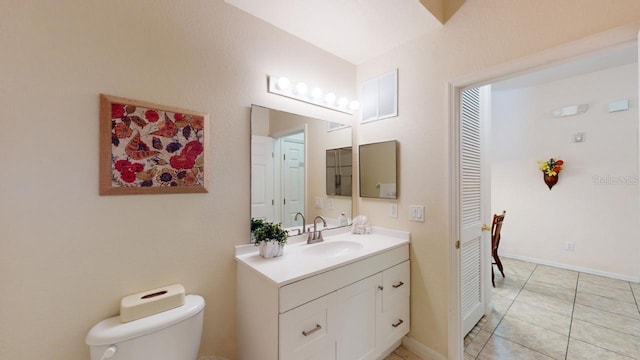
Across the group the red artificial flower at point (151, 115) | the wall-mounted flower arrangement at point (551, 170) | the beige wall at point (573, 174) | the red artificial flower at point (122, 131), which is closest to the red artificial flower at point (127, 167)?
the red artificial flower at point (122, 131)

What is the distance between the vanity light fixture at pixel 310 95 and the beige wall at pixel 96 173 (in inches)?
9.0

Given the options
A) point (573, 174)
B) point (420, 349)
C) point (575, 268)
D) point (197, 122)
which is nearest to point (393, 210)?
point (420, 349)

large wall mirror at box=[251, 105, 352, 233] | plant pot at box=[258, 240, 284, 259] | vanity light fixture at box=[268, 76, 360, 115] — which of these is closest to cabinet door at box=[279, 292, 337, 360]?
plant pot at box=[258, 240, 284, 259]

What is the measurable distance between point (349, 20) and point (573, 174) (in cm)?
396

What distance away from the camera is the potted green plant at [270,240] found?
5.08ft

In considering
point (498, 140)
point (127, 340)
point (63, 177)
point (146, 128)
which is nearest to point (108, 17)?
point (146, 128)

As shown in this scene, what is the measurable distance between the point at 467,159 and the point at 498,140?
2.89 metres

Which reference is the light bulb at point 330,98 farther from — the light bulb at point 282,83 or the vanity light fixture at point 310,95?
the light bulb at point 282,83

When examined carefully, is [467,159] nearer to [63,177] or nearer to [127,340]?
[127,340]

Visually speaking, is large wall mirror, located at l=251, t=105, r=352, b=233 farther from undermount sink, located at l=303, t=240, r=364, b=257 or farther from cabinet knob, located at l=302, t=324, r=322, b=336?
cabinet knob, located at l=302, t=324, r=322, b=336

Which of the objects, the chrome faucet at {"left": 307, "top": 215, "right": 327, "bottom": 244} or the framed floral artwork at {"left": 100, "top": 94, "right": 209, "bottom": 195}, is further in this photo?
the chrome faucet at {"left": 307, "top": 215, "right": 327, "bottom": 244}

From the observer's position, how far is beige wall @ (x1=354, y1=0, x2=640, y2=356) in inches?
54.5

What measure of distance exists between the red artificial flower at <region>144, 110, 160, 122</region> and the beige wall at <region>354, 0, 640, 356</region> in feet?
5.46

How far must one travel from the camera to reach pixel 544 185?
3.74 meters
